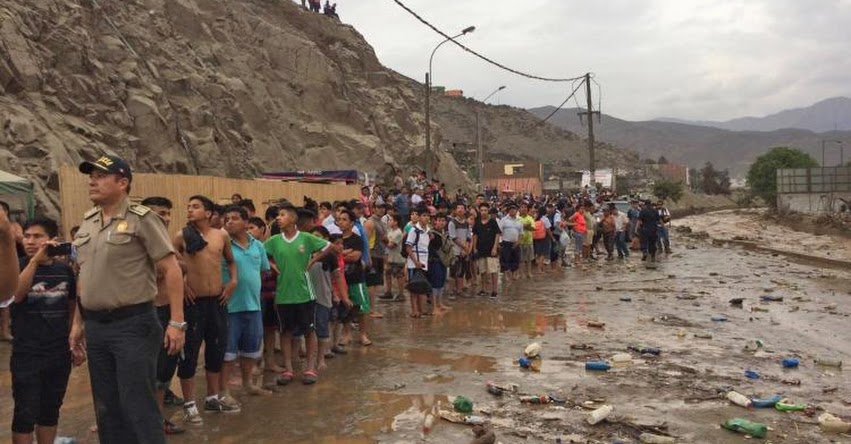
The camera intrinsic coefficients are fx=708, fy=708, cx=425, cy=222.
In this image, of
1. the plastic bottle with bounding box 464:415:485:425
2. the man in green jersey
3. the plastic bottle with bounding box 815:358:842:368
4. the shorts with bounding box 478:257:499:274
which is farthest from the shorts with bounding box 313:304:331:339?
the shorts with bounding box 478:257:499:274

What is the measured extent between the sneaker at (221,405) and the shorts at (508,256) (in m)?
10.1

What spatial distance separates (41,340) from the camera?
483 cm

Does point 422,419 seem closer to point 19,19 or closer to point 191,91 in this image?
point 19,19

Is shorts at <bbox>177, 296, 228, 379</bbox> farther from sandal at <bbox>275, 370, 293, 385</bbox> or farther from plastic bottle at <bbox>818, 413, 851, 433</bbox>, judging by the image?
plastic bottle at <bbox>818, 413, 851, 433</bbox>

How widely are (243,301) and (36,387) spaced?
203 centimetres

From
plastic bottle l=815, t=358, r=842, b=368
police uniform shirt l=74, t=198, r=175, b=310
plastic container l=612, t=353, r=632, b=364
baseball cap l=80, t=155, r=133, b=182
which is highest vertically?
baseball cap l=80, t=155, r=133, b=182

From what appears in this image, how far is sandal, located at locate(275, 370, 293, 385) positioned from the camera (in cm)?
728

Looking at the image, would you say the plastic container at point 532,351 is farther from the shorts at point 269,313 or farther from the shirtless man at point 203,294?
the shirtless man at point 203,294

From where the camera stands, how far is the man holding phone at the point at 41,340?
4766 millimetres

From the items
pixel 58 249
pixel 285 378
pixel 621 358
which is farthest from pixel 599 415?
pixel 58 249

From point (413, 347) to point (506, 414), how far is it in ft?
10.3

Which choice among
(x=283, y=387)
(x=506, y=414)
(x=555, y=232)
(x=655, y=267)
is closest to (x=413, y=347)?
(x=283, y=387)

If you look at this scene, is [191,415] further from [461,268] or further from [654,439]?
[461,268]

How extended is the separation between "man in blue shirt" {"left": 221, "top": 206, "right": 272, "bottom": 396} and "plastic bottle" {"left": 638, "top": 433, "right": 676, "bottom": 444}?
352cm
